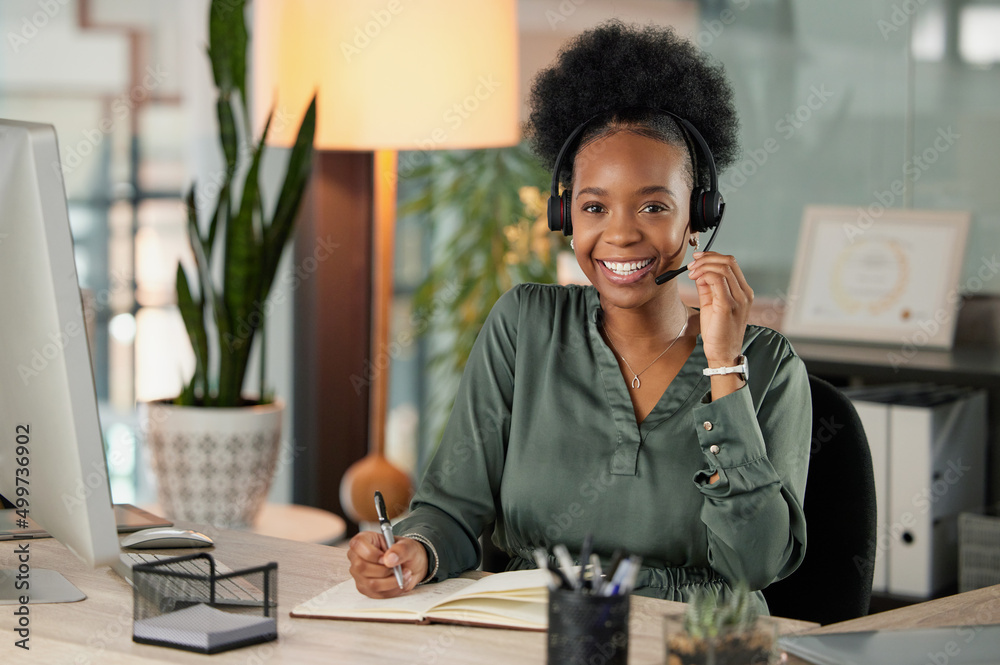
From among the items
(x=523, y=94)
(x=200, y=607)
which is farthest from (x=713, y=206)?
(x=523, y=94)

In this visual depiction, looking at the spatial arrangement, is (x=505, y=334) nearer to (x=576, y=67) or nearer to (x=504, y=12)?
(x=576, y=67)

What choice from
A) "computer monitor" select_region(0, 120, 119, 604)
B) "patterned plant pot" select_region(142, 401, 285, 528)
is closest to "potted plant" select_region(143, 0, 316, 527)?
"patterned plant pot" select_region(142, 401, 285, 528)

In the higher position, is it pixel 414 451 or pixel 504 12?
pixel 504 12

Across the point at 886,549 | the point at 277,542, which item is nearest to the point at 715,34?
the point at 886,549

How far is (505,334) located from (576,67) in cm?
41

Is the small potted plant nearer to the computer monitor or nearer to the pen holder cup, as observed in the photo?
the pen holder cup

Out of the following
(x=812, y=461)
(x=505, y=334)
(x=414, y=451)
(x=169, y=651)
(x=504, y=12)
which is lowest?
(x=414, y=451)

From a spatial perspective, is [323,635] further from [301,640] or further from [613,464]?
[613,464]

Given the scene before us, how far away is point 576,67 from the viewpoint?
1591 mm

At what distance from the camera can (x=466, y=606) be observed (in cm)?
114

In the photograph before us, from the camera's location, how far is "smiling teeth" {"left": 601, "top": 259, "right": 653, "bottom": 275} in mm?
1471

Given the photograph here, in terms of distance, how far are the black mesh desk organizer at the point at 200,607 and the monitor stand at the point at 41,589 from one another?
0.14 meters

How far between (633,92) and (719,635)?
852 mm

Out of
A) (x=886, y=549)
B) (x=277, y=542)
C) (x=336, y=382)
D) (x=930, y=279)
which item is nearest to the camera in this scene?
(x=277, y=542)
